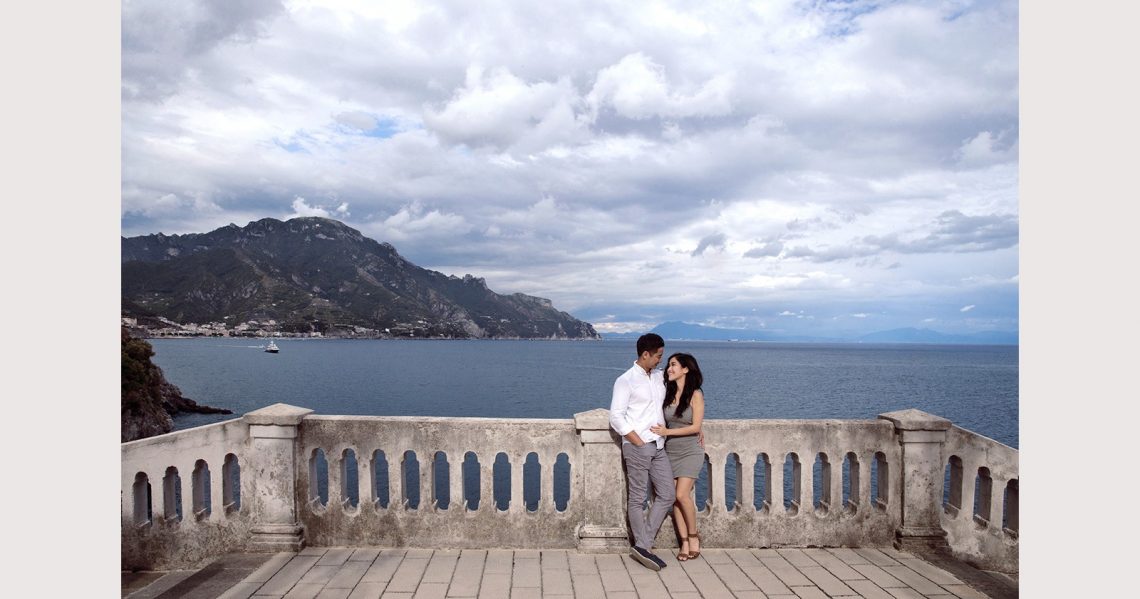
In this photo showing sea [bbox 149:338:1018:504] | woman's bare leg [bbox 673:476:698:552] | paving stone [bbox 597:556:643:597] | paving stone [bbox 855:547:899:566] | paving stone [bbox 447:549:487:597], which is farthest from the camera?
sea [bbox 149:338:1018:504]

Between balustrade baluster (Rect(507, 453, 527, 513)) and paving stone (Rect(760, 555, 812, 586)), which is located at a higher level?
balustrade baluster (Rect(507, 453, 527, 513))

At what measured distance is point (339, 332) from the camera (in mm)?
199875

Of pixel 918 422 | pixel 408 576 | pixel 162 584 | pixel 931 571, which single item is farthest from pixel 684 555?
pixel 162 584

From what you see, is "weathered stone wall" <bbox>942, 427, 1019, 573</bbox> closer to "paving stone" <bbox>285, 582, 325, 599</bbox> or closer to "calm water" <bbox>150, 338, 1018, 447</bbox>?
"paving stone" <bbox>285, 582, 325, 599</bbox>

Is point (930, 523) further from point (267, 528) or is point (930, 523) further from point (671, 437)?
point (267, 528)

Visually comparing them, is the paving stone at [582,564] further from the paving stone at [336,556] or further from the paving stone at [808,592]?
the paving stone at [336,556]

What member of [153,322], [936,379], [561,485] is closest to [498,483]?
[561,485]

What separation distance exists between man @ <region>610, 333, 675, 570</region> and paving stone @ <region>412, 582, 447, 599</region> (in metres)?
1.79

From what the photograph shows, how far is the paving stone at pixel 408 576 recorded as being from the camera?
538 cm

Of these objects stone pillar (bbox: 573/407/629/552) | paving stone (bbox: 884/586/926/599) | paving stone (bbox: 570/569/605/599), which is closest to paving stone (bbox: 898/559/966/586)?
paving stone (bbox: 884/586/926/599)

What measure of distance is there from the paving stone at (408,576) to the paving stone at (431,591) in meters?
0.07

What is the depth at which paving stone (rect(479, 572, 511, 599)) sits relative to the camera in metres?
5.25

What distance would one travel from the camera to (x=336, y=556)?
614 centimetres

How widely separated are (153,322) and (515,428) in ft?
639
